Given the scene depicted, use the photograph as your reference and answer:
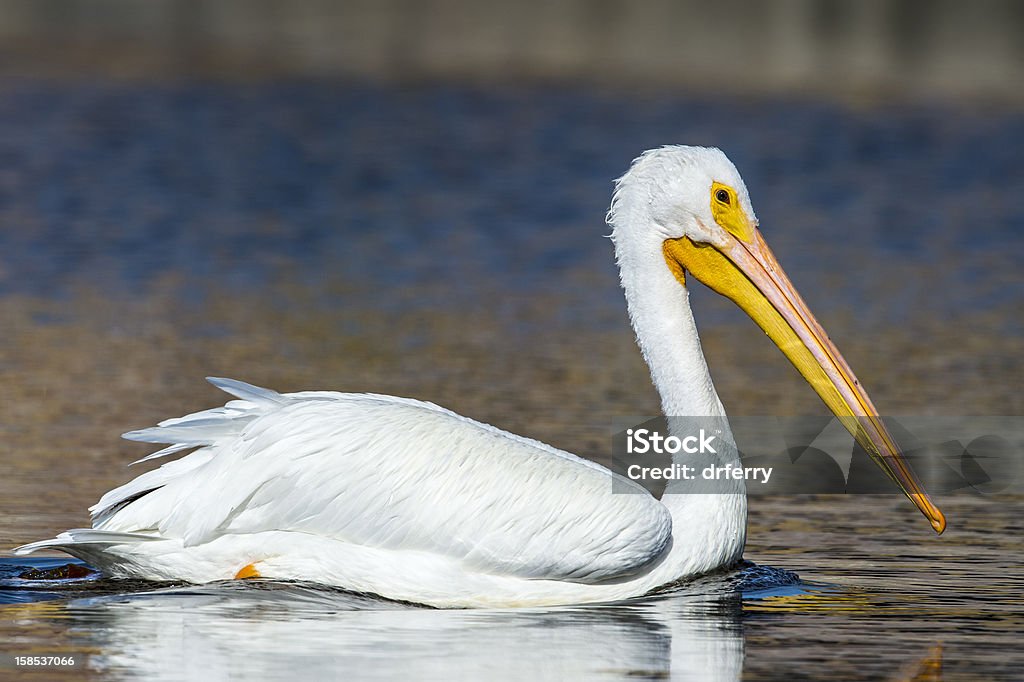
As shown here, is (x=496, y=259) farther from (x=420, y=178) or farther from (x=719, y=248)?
(x=719, y=248)

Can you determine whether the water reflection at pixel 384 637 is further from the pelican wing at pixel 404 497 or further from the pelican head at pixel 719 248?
the pelican head at pixel 719 248

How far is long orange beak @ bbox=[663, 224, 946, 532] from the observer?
6.42 m

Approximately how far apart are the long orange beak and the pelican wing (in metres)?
0.87

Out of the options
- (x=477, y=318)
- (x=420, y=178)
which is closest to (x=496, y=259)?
(x=477, y=318)

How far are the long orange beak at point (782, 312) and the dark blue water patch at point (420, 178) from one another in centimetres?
607

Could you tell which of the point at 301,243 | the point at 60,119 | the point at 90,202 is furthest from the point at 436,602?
the point at 60,119

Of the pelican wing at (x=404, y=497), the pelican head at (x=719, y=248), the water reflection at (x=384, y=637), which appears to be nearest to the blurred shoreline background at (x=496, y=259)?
the water reflection at (x=384, y=637)

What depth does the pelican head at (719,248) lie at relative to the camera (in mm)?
6484

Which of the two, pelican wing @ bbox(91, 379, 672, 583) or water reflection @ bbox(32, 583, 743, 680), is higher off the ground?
pelican wing @ bbox(91, 379, 672, 583)

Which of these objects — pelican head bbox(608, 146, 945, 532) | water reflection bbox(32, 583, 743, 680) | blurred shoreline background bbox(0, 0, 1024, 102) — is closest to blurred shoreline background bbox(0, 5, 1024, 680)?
water reflection bbox(32, 583, 743, 680)

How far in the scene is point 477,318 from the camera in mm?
11445

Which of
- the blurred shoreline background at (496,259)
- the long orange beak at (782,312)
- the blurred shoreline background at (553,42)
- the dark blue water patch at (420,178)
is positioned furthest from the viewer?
the blurred shoreline background at (553,42)

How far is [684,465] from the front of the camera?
628 centimetres

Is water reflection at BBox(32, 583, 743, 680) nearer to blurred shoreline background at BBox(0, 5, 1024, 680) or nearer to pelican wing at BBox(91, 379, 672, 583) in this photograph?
blurred shoreline background at BBox(0, 5, 1024, 680)
